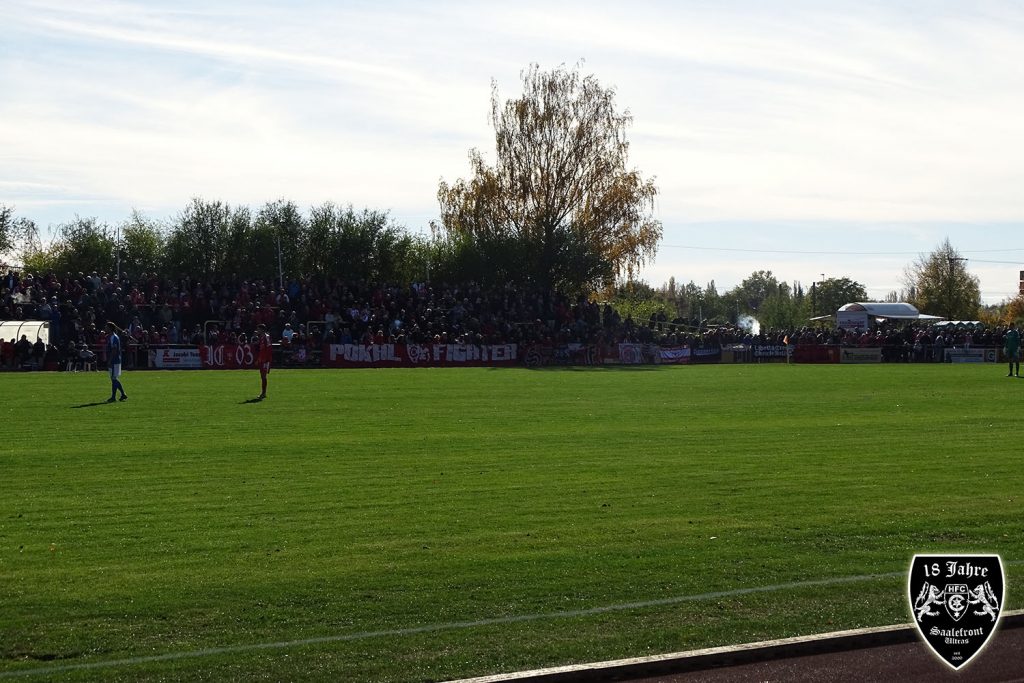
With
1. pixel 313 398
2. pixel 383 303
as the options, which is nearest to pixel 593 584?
pixel 313 398

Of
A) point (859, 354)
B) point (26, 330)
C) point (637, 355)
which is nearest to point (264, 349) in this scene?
point (26, 330)

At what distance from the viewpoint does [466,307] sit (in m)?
58.1

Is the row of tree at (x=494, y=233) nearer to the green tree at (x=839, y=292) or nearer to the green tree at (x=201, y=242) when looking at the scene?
the green tree at (x=201, y=242)

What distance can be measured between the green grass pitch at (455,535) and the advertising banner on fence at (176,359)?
24.2 metres

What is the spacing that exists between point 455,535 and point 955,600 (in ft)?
18.4

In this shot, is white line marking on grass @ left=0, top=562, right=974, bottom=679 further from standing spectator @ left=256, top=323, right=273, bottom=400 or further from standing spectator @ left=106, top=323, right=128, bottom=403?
standing spectator @ left=256, top=323, right=273, bottom=400

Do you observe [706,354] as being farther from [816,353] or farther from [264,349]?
[264,349]

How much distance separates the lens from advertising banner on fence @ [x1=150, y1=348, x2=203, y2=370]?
155 ft

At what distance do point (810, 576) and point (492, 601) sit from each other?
271 centimetres

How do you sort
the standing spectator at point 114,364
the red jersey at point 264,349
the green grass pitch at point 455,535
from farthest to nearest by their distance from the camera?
the red jersey at point 264,349 < the standing spectator at point 114,364 < the green grass pitch at point 455,535

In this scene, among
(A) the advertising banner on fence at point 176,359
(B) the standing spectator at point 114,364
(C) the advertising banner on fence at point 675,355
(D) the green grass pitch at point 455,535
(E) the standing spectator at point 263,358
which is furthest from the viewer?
(C) the advertising banner on fence at point 675,355

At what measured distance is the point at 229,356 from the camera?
4872cm

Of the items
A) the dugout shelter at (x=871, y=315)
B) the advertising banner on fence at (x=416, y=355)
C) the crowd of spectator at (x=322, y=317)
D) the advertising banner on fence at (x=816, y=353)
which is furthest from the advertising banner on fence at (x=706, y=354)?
the dugout shelter at (x=871, y=315)

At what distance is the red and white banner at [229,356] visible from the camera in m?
48.2
